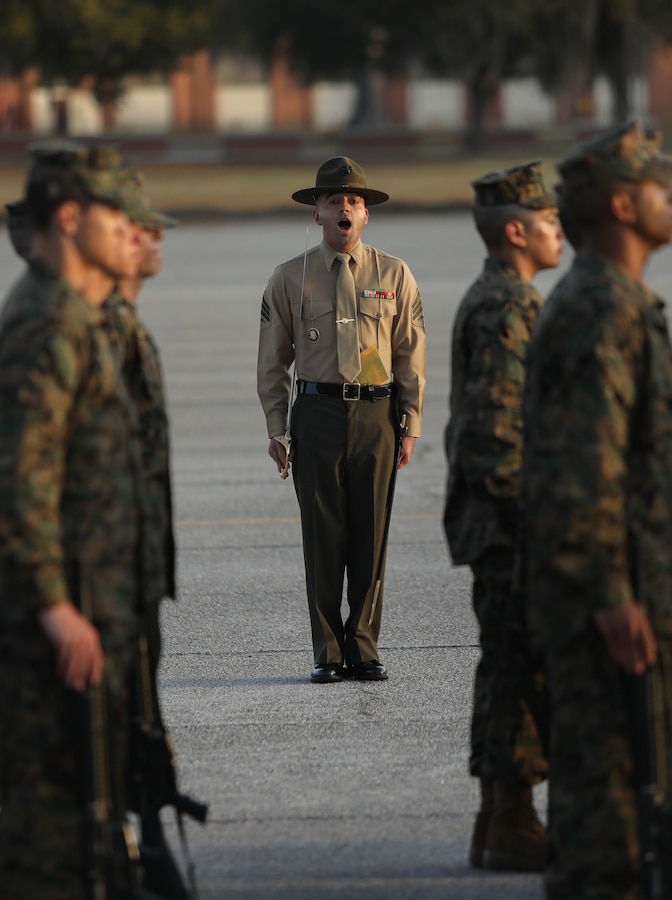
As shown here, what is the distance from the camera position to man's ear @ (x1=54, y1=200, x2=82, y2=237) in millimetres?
4148

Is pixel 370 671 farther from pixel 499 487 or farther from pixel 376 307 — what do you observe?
pixel 499 487

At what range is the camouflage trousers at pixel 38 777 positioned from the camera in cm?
405

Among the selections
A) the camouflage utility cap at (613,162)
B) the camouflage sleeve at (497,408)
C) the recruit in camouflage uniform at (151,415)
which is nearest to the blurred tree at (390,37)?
the camouflage sleeve at (497,408)

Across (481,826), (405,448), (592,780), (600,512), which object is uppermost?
(600,512)

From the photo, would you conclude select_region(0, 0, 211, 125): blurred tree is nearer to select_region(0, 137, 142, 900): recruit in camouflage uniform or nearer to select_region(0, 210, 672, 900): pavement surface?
select_region(0, 210, 672, 900): pavement surface

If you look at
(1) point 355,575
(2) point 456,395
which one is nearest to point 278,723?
(1) point 355,575

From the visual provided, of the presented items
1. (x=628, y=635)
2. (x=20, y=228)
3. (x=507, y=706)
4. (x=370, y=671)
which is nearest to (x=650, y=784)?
(x=628, y=635)

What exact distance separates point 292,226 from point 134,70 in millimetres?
24780

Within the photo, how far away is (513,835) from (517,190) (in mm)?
1959

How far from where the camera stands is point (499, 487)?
5152 mm

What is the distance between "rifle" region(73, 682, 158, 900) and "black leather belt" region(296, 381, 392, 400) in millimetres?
3085

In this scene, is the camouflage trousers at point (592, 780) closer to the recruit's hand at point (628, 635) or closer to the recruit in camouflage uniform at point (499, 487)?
the recruit's hand at point (628, 635)

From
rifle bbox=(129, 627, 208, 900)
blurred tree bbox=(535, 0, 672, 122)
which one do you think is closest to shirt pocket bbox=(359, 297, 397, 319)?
rifle bbox=(129, 627, 208, 900)

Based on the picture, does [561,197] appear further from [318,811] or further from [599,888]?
[318,811]
